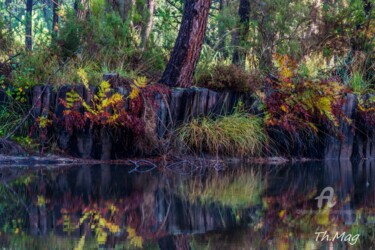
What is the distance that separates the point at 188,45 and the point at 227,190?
Result: 14.4ft

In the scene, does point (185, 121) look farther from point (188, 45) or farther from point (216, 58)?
point (216, 58)

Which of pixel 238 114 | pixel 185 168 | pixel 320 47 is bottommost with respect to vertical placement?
pixel 185 168

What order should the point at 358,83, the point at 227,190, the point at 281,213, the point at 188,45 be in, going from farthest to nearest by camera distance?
the point at 358,83, the point at 188,45, the point at 227,190, the point at 281,213

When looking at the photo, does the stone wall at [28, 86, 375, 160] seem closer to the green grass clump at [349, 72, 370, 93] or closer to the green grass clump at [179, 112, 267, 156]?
the green grass clump at [179, 112, 267, 156]

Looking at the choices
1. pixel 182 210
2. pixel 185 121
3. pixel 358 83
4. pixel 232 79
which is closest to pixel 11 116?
pixel 185 121

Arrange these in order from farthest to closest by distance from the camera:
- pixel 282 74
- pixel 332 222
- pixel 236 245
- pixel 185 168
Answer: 1. pixel 282 74
2. pixel 185 168
3. pixel 332 222
4. pixel 236 245

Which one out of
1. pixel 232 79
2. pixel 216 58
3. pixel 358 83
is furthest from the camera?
pixel 216 58

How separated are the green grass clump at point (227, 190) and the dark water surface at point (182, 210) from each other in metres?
0.01

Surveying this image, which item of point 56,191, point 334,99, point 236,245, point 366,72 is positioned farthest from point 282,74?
point 236,245

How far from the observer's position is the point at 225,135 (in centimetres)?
1155

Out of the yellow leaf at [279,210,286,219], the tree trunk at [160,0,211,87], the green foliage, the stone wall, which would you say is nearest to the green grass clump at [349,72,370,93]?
the stone wall

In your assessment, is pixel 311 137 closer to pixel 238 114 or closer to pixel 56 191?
pixel 238 114

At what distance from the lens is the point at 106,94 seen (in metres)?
11.0

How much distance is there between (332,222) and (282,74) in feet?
22.2
